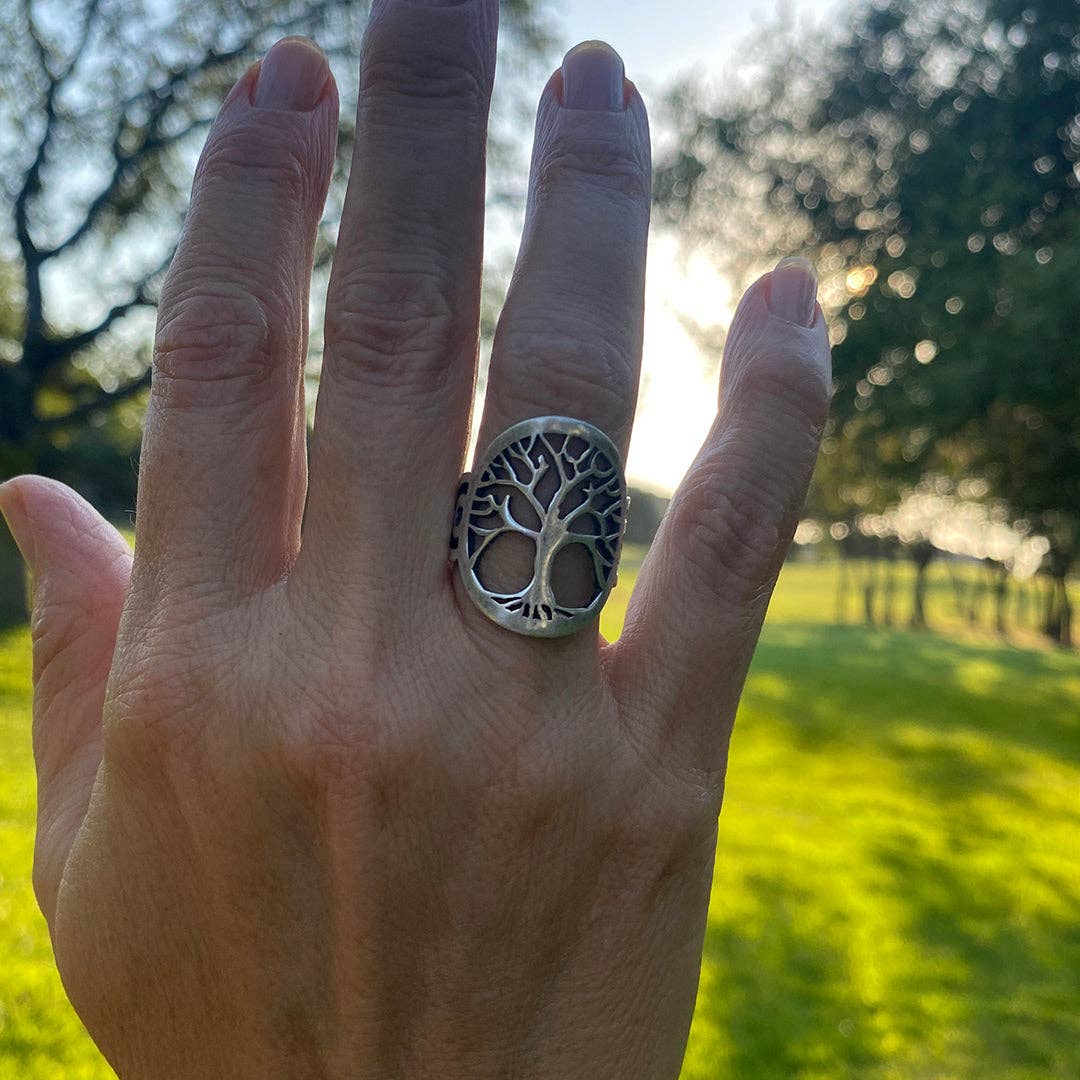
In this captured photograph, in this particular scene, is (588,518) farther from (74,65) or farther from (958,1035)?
(74,65)

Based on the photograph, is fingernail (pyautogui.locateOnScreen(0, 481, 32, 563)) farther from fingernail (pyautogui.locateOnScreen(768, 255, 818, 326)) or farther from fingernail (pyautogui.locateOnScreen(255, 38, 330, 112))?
fingernail (pyautogui.locateOnScreen(768, 255, 818, 326))

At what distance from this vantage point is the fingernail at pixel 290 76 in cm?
128

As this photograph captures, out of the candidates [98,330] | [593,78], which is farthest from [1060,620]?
[593,78]

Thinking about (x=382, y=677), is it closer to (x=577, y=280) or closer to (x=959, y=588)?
(x=577, y=280)

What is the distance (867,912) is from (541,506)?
4.60 meters

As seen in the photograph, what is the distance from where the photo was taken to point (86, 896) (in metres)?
1.29

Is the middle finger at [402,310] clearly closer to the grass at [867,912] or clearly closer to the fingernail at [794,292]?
the fingernail at [794,292]

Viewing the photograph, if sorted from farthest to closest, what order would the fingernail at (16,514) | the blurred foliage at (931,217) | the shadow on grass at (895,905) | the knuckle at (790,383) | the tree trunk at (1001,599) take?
the tree trunk at (1001,599) < the blurred foliage at (931,217) < the shadow on grass at (895,905) < the fingernail at (16,514) < the knuckle at (790,383)

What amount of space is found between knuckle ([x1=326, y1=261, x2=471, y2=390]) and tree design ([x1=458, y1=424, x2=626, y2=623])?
160 mm

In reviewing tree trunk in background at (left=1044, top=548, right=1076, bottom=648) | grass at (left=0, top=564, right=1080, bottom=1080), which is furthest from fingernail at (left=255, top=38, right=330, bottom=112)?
tree trunk in background at (left=1044, top=548, right=1076, bottom=648)

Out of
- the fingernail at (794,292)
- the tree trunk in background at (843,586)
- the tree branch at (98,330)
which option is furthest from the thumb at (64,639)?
the tree trunk in background at (843,586)

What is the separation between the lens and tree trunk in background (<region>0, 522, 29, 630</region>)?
1198cm

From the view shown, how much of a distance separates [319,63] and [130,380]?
12.4 m

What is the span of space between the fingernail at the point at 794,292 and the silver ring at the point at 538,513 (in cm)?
43
